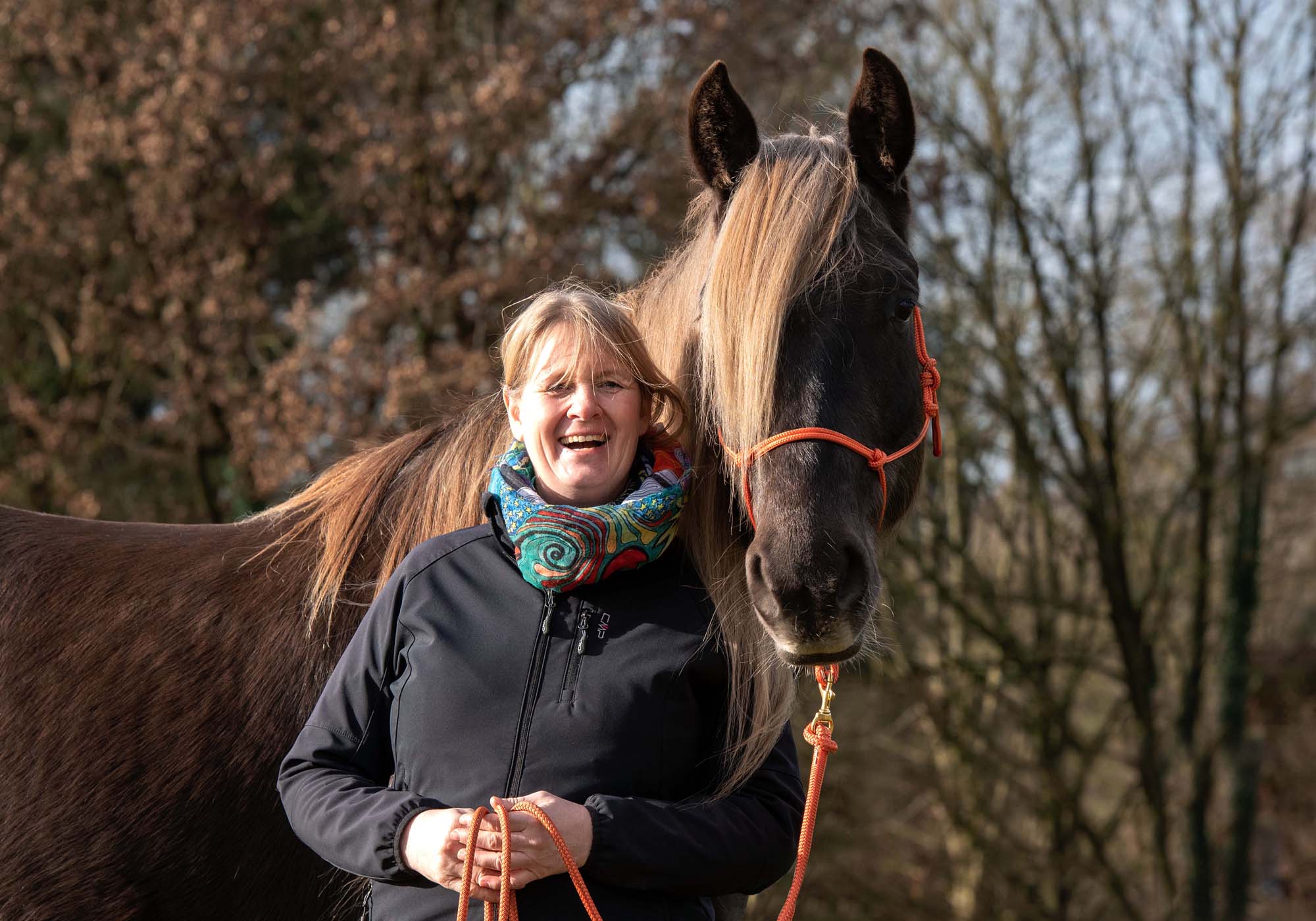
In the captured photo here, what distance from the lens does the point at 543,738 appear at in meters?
1.76

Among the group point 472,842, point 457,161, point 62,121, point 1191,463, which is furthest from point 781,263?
point 62,121

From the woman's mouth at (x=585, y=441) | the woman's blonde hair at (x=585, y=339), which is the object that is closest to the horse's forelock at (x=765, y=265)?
the woman's blonde hair at (x=585, y=339)

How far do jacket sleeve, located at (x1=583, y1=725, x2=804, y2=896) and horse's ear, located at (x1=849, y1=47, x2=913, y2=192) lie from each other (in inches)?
49.9

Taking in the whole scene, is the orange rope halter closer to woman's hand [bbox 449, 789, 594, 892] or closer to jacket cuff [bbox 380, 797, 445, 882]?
woman's hand [bbox 449, 789, 594, 892]

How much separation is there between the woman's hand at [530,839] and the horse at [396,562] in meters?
0.33

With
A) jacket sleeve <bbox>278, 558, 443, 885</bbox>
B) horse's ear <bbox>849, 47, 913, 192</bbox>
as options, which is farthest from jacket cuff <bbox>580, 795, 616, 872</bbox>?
horse's ear <bbox>849, 47, 913, 192</bbox>

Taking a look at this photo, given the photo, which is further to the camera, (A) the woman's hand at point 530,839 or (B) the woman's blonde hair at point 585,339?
(B) the woman's blonde hair at point 585,339

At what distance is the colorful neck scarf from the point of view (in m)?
1.81

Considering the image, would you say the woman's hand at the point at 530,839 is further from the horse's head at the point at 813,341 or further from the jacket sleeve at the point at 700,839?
the horse's head at the point at 813,341

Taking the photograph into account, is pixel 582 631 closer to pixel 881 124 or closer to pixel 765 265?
pixel 765 265

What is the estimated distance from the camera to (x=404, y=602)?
191 centimetres

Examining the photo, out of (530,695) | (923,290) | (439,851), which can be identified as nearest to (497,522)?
(530,695)

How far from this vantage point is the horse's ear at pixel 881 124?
2.27 m

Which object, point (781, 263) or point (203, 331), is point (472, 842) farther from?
point (203, 331)
